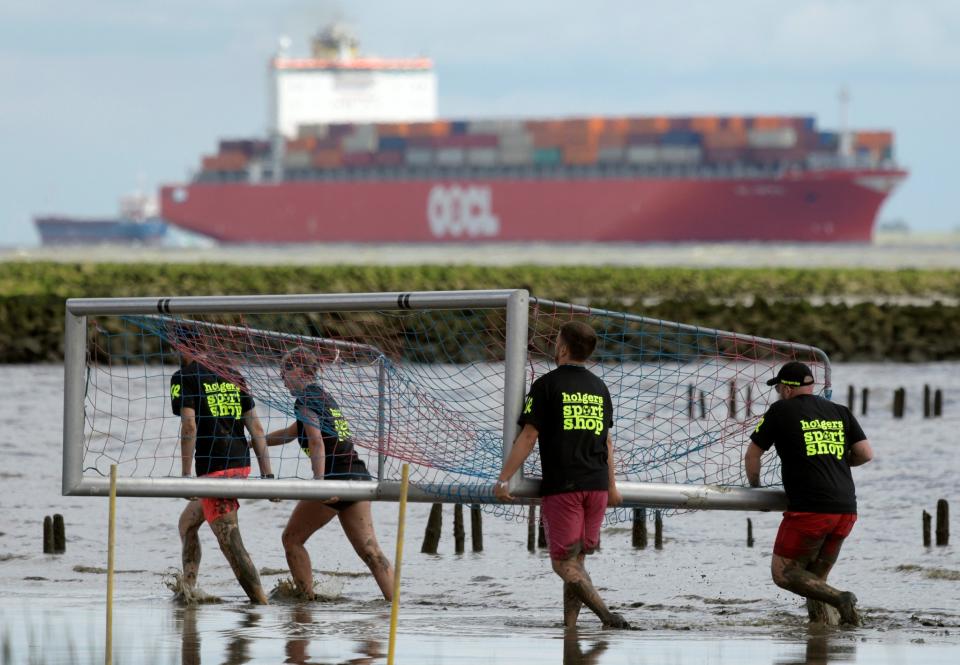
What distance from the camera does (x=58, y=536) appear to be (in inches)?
456

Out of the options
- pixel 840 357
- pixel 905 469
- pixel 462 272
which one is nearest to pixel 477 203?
pixel 462 272

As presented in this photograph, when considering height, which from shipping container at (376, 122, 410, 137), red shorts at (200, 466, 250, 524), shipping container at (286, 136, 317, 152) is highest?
shipping container at (376, 122, 410, 137)

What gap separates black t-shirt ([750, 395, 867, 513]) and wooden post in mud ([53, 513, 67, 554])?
18.4ft

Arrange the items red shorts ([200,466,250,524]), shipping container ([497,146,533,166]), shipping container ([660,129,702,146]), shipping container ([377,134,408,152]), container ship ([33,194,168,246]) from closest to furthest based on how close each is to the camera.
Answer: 1. red shorts ([200,466,250,524])
2. shipping container ([660,129,702,146])
3. shipping container ([497,146,533,166])
4. shipping container ([377,134,408,152])
5. container ship ([33,194,168,246])

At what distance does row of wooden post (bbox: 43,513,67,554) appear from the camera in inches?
449

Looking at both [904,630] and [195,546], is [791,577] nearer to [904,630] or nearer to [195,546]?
[904,630]

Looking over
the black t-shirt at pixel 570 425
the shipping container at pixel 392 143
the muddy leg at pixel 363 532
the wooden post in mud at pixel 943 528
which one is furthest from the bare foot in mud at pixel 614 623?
the shipping container at pixel 392 143

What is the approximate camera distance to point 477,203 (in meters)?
107

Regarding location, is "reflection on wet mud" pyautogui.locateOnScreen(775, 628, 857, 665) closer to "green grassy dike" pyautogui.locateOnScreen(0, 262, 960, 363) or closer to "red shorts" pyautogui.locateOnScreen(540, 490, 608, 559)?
"red shorts" pyautogui.locateOnScreen(540, 490, 608, 559)

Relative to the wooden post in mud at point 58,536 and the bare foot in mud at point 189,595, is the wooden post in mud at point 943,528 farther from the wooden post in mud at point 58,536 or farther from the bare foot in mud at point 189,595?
the wooden post in mud at point 58,536

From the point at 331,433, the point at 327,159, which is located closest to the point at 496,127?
the point at 327,159

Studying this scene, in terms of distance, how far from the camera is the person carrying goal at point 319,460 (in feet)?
27.8

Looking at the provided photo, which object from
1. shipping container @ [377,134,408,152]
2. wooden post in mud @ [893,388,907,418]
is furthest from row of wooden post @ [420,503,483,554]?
shipping container @ [377,134,408,152]

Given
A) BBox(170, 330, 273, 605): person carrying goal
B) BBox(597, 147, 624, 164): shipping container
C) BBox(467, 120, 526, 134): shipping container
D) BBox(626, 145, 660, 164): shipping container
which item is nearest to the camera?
BBox(170, 330, 273, 605): person carrying goal
